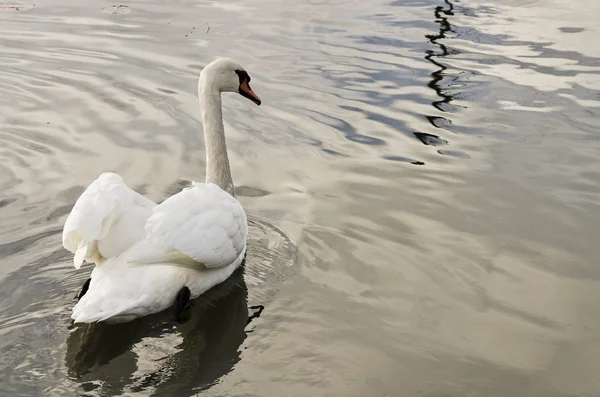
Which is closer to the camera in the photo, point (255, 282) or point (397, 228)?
point (255, 282)

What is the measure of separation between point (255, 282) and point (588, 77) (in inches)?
238

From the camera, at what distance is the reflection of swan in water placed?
4.35 metres

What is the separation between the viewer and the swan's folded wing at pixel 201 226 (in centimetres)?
484

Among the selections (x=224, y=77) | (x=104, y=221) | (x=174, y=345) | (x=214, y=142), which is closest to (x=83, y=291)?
(x=104, y=221)

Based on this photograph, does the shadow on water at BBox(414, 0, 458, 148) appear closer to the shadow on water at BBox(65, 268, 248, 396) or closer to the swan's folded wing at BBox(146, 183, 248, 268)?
the swan's folded wing at BBox(146, 183, 248, 268)

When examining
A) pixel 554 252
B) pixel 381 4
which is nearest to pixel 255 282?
pixel 554 252

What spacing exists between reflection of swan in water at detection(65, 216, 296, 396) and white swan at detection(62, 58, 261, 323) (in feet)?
0.46

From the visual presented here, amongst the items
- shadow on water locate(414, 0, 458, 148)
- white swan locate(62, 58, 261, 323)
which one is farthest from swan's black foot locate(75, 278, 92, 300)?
shadow on water locate(414, 0, 458, 148)

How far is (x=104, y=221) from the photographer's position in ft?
15.6

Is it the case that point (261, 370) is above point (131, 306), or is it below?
below

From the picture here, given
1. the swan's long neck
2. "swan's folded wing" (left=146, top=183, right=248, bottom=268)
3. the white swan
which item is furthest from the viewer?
the swan's long neck

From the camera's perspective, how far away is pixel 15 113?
29.1 ft

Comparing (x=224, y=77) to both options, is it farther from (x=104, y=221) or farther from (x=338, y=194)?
(x=104, y=221)

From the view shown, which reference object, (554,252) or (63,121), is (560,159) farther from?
(63,121)
